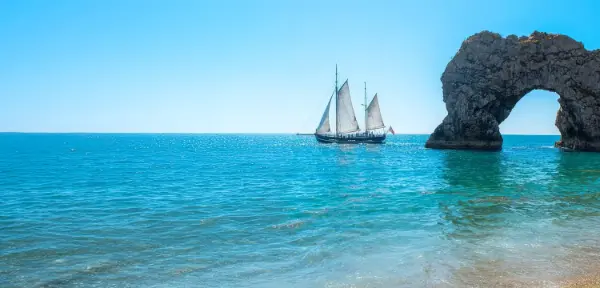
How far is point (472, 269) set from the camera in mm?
9578

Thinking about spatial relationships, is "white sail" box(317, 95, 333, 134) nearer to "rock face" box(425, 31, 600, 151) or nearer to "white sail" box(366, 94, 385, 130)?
"white sail" box(366, 94, 385, 130)

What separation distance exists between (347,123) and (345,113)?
2839 mm

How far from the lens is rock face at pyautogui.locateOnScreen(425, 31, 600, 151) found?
6253 centimetres

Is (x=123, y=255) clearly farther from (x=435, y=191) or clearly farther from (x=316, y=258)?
(x=435, y=191)

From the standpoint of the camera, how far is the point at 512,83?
216ft

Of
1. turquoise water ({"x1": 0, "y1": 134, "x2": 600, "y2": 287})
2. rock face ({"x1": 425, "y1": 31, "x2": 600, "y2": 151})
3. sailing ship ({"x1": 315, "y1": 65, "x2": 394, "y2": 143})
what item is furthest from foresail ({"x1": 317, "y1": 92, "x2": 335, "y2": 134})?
turquoise water ({"x1": 0, "y1": 134, "x2": 600, "y2": 287})

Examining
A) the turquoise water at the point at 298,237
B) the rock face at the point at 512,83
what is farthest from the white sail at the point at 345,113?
the turquoise water at the point at 298,237

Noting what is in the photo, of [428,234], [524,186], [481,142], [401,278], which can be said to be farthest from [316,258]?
[481,142]

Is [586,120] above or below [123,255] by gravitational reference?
above

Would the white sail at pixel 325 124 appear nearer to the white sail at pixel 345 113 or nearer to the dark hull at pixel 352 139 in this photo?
the white sail at pixel 345 113

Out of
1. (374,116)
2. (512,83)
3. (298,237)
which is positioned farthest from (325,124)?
(298,237)

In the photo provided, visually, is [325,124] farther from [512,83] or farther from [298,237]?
[298,237]

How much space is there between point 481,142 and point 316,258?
66560 millimetres

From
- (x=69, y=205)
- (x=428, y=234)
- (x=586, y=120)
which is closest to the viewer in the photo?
(x=428, y=234)
